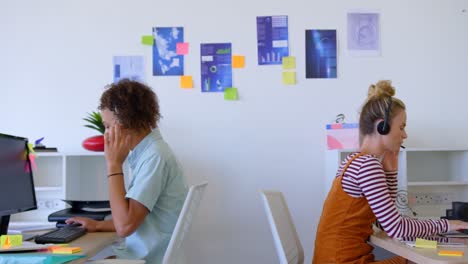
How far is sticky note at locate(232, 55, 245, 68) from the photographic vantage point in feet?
10.4

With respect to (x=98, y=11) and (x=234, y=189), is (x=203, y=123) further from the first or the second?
(x=98, y=11)

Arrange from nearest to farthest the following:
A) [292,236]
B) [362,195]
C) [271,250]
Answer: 1. [362,195]
2. [292,236]
3. [271,250]

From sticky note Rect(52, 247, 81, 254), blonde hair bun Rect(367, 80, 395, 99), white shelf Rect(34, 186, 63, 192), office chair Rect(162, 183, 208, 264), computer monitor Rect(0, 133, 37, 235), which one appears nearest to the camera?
sticky note Rect(52, 247, 81, 254)

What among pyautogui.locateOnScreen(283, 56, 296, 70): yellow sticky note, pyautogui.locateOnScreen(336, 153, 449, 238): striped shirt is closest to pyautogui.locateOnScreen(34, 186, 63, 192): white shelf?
pyautogui.locateOnScreen(283, 56, 296, 70): yellow sticky note

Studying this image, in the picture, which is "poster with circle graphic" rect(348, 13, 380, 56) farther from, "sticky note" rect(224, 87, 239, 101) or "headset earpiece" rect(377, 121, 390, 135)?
"headset earpiece" rect(377, 121, 390, 135)

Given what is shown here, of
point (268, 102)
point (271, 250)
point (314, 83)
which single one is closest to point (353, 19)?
point (314, 83)

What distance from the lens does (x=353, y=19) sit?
3.20m

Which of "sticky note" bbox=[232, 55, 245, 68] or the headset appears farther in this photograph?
"sticky note" bbox=[232, 55, 245, 68]

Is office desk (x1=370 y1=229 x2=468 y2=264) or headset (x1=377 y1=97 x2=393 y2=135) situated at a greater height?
headset (x1=377 y1=97 x2=393 y2=135)

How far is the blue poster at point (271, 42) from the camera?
317 centimetres

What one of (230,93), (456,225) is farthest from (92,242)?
(230,93)

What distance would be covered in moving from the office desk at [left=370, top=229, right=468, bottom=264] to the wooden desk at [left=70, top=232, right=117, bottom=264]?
1061 mm

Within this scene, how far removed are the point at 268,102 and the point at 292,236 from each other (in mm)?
1130

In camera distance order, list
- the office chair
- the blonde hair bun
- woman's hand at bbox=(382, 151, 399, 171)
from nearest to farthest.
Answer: the office chair, the blonde hair bun, woman's hand at bbox=(382, 151, 399, 171)
